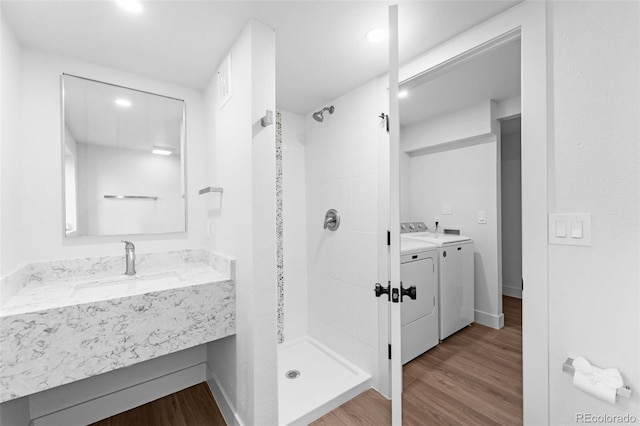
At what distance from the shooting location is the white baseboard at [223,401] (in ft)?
5.22

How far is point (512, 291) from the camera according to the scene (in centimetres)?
378

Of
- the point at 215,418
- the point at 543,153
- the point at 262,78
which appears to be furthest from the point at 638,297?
the point at 215,418

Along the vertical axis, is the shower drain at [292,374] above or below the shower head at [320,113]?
below

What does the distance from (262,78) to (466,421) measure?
7.45ft

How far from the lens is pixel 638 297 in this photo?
0.99m

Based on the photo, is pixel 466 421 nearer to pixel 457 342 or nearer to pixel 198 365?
pixel 457 342

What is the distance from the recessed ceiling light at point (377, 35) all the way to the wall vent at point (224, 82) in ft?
2.74

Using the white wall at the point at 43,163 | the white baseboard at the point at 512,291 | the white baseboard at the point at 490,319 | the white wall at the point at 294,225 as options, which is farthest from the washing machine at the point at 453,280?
the white wall at the point at 43,163

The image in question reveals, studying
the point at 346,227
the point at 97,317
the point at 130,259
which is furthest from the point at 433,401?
the point at 130,259

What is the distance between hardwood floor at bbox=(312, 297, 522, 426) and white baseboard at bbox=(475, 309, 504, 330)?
0.97 feet

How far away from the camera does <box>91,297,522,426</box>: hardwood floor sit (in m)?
1.67

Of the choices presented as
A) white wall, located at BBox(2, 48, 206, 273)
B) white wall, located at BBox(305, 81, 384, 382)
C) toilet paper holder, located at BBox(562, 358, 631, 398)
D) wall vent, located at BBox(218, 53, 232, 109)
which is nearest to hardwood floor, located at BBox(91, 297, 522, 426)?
white wall, located at BBox(305, 81, 384, 382)

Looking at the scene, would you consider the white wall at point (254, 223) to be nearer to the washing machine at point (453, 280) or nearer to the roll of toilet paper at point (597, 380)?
the roll of toilet paper at point (597, 380)

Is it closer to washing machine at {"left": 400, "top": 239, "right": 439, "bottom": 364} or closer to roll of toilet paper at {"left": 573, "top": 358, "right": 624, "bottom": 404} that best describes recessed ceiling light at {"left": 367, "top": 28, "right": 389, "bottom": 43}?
washing machine at {"left": 400, "top": 239, "right": 439, "bottom": 364}
